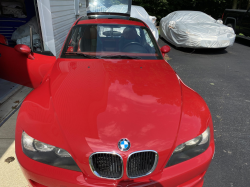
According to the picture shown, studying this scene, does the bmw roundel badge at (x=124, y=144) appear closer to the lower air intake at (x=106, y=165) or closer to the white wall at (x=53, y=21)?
the lower air intake at (x=106, y=165)

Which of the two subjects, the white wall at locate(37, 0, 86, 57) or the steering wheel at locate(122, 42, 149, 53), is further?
the white wall at locate(37, 0, 86, 57)

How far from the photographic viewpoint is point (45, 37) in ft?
14.9

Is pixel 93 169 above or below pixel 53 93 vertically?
below

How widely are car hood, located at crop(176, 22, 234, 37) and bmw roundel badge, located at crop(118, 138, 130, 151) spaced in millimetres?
7045

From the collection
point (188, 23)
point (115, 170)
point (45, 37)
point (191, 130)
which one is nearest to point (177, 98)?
point (191, 130)

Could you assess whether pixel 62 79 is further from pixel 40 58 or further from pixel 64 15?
pixel 64 15

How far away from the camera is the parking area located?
238 cm

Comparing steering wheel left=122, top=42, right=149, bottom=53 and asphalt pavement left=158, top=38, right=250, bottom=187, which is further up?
steering wheel left=122, top=42, right=149, bottom=53

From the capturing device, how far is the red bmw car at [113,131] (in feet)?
5.00

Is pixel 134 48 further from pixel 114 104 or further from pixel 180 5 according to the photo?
pixel 180 5

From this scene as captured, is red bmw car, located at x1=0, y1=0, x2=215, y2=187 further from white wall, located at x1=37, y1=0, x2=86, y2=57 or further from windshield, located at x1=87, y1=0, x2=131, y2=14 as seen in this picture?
windshield, located at x1=87, y1=0, x2=131, y2=14

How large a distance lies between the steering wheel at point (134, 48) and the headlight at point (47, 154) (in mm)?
1811

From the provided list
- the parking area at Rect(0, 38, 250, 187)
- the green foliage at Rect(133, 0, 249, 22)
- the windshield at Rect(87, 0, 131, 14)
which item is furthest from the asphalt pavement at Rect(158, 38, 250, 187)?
the green foliage at Rect(133, 0, 249, 22)

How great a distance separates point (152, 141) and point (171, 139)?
0.56ft
